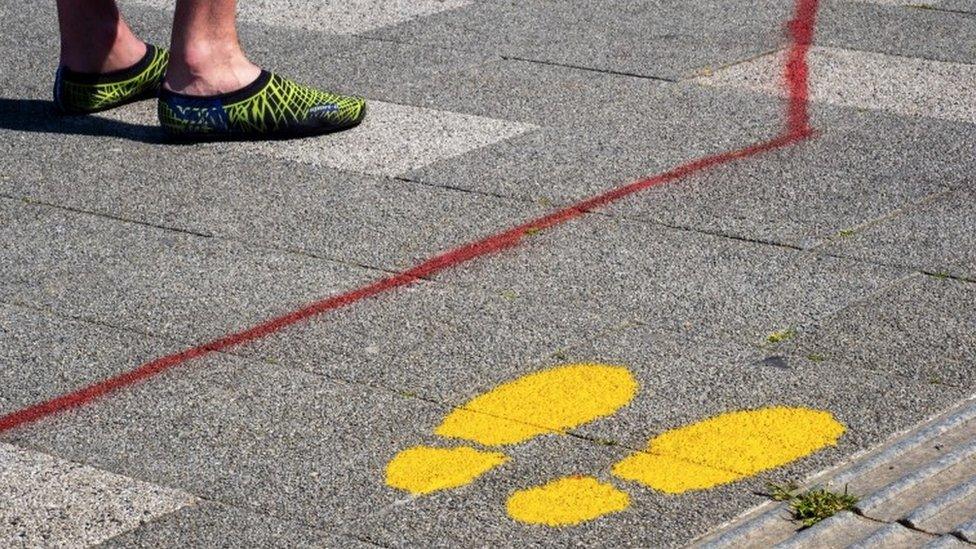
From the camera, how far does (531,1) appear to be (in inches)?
268

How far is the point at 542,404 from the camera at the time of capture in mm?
3270

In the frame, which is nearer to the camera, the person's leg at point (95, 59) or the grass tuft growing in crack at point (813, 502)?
the grass tuft growing in crack at point (813, 502)

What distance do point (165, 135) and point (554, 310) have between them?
1.85 meters

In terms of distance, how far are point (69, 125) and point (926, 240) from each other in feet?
9.02

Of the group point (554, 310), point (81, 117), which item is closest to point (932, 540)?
point (554, 310)

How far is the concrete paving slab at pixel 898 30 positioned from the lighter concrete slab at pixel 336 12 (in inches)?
60.9

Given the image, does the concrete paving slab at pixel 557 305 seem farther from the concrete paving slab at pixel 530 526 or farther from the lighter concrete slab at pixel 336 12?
the lighter concrete slab at pixel 336 12

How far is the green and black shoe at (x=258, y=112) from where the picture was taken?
4.96m

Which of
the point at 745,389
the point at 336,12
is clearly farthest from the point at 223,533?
the point at 336,12

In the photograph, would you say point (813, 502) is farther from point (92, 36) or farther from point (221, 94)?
point (92, 36)

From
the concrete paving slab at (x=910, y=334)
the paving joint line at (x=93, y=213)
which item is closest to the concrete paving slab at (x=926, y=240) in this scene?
the concrete paving slab at (x=910, y=334)

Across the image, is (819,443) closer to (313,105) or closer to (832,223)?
(832,223)

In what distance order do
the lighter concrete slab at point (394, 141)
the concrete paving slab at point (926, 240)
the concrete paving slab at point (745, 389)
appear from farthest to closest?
1. the lighter concrete slab at point (394, 141)
2. the concrete paving slab at point (926, 240)
3. the concrete paving slab at point (745, 389)

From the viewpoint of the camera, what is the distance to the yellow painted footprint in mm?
2908
